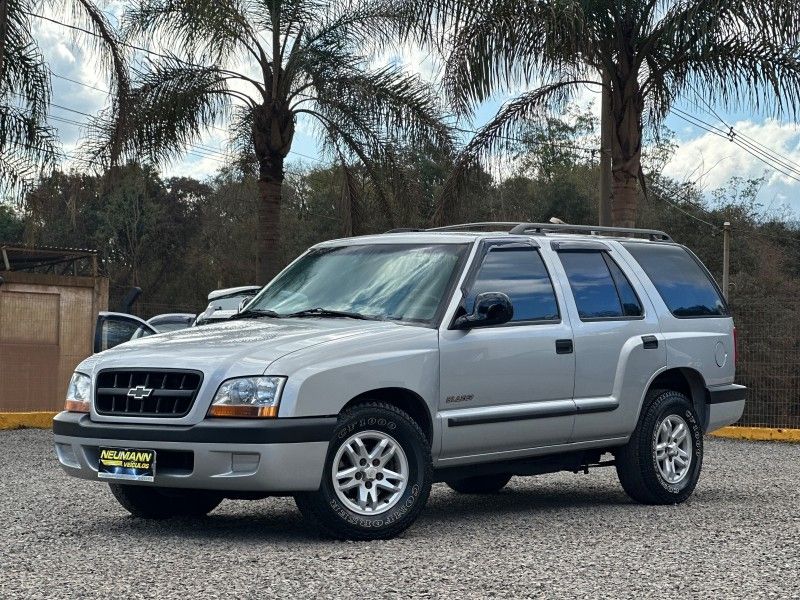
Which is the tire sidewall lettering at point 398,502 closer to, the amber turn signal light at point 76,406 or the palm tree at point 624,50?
the amber turn signal light at point 76,406

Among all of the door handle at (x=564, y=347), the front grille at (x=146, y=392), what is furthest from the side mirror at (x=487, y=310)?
the front grille at (x=146, y=392)

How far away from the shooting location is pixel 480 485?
10.5 metres

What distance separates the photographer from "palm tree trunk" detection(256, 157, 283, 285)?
20156 mm

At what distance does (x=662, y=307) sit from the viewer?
9.88m

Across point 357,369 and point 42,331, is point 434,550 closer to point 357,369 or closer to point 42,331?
point 357,369

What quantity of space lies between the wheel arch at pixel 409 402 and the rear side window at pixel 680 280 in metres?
2.70

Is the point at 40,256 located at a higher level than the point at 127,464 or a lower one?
higher

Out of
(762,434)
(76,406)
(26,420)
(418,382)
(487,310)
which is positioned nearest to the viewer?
(418,382)

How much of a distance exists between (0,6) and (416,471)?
12.0 metres

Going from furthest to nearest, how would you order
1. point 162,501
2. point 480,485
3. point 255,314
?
point 480,485 < point 255,314 < point 162,501

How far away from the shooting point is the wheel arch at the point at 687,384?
32.6 ft

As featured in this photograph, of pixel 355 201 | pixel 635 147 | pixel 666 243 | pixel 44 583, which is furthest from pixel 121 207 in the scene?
pixel 44 583

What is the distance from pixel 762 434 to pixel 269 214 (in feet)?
26.2

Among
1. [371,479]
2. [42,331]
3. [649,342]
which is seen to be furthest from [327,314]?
[42,331]
